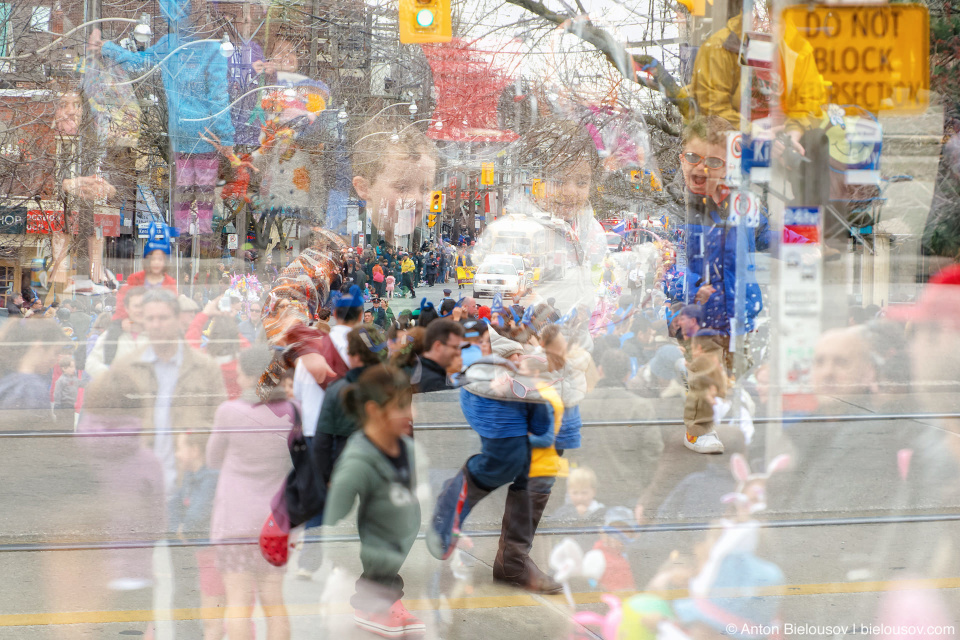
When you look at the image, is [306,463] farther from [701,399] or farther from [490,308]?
[701,399]

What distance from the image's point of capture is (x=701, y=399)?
5684 millimetres

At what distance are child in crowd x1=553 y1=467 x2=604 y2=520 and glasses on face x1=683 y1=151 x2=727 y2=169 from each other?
1.96m

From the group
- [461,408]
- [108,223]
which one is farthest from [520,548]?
[108,223]

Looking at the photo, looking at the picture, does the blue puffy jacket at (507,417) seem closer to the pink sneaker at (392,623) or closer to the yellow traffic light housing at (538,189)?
the pink sneaker at (392,623)

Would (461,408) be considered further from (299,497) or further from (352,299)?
(299,497)

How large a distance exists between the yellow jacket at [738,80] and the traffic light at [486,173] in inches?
60.1

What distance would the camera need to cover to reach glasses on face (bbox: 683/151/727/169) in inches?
204

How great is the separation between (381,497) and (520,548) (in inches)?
30.4

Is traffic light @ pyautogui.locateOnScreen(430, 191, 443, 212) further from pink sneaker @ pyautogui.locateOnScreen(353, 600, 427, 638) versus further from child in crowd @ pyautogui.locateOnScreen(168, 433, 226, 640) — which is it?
pink sneaker @ pyautogui.locateOnScreen(353, 600, 427, 638)

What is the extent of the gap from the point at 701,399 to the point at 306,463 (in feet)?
9.95

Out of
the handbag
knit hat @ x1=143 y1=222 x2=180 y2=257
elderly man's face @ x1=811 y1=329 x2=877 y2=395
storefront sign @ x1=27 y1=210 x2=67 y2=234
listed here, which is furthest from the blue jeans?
storefront sign @ x1=27 y1=210 x2=67 y2=234

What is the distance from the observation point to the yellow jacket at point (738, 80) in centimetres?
423

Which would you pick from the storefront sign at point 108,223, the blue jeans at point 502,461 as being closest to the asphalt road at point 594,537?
the blue jeans at point 502,461

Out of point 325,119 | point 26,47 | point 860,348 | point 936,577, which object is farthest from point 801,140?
point 26,47
